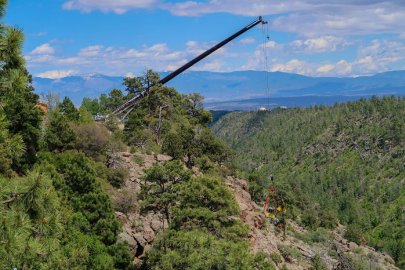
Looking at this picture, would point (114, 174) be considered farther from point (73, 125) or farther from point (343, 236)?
point (343, 236)

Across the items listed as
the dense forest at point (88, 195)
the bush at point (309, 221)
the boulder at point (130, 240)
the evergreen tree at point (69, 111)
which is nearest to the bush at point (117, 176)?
the dense forest at point (88, 195)

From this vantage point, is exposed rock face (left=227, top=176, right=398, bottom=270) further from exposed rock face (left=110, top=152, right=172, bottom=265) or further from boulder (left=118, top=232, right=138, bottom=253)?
boulder (left=118, top=232, right=138, bottom=253)

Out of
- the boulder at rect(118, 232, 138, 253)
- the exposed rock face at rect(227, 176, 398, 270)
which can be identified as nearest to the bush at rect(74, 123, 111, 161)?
the boulder at rect(118, 232, 138, 253)

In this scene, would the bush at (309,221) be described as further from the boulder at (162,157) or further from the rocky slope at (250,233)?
the boulder at (162,157)

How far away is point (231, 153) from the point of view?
5347 cm

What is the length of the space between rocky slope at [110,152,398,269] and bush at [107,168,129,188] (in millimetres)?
625

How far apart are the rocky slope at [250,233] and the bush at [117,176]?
2.05 ft

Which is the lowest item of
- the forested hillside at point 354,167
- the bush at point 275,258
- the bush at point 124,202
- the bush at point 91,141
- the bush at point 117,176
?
the forested hillside at point 354,167

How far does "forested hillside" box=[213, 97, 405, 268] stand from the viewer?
120 metres

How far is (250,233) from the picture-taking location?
3616 cm

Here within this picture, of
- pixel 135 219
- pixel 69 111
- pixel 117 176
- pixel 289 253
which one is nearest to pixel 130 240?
pixel 135 219

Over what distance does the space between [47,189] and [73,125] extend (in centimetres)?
3247

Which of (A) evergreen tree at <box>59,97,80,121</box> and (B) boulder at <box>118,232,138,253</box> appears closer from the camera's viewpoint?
(B) boulder at <box>118,232,138,253</box>

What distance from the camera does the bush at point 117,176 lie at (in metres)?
38.4
